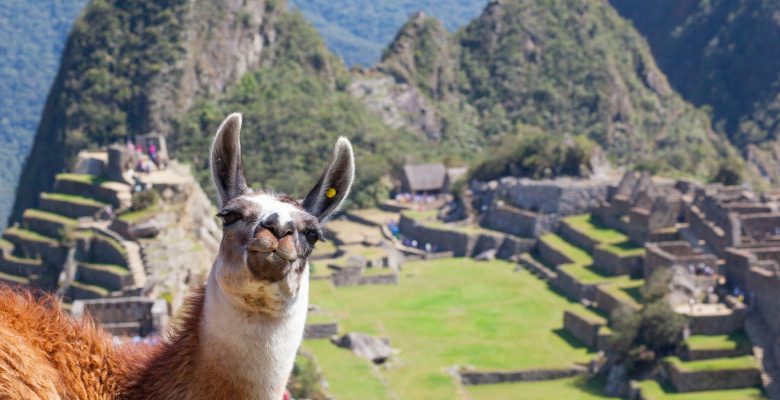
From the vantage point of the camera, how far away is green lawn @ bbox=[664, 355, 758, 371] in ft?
70.7

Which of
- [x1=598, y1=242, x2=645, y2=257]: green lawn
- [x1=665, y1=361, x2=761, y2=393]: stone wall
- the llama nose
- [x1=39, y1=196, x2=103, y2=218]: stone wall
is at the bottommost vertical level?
[x1=665, y1=361, x2=761, y2=393]: stone wall

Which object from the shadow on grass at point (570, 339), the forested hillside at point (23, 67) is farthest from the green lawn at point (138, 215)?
the forested hillside at point (23, 67)

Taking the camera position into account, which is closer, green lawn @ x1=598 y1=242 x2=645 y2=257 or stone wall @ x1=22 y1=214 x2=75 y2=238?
stone wall @ x1=22 y1=214 x2=75 y2=238

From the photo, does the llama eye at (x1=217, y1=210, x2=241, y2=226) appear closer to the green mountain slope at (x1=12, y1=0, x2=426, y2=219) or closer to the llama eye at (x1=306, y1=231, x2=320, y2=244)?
the llama eye at (x1=306, y1=231, x2=320, y2=244)

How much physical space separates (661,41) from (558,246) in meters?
79.5

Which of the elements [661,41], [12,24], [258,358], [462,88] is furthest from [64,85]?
[661,41]

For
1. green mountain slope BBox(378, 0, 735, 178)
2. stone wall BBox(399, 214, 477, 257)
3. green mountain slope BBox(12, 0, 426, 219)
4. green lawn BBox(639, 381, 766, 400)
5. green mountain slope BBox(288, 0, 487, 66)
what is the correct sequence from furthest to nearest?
green mountain slope BBox(288, 0, 487, 66), green mountain slope BBox(378, 0, 735, 178), green mountain slope BBox(12, 0, 426, 219), stone wall BBox(399, 214, 477, 257), green lawn BBox(639, 381, 766, 400)

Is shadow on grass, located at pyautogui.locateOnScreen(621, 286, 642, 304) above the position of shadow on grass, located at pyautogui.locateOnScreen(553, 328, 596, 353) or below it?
above

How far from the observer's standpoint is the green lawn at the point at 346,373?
19.4 metres

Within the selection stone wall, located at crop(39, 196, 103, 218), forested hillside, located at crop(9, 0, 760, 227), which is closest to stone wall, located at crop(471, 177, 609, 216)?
forested hillside, located at crop(9, 0, 760, 227)

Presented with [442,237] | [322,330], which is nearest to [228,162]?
[322,330]

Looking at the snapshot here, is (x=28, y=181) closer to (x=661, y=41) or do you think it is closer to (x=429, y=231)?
(x=429, y=231)

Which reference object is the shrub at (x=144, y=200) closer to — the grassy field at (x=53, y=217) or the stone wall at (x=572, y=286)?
the grassy field at (x=53, y=217)

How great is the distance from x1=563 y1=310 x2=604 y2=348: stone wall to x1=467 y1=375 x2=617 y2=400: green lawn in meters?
2.31
